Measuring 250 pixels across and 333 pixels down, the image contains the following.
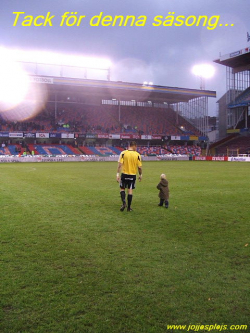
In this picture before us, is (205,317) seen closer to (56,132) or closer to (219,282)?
(219,282)

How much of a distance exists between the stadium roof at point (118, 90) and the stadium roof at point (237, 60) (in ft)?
21.6

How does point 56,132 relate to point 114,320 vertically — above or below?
above

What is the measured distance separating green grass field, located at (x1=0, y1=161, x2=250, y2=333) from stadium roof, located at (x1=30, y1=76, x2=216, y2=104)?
47.2 m

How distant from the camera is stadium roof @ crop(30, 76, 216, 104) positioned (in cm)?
5225

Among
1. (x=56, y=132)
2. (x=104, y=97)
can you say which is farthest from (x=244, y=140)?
(x=56, y=132)

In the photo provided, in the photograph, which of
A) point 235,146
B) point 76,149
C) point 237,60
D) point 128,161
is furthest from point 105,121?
point 128,161

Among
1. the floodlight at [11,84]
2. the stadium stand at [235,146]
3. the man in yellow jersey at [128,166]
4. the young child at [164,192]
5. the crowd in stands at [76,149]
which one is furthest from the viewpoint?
the stadium stand at [235,146]

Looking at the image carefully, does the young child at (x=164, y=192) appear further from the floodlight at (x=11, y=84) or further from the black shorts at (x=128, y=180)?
the floodlight at (x=11, y=84)

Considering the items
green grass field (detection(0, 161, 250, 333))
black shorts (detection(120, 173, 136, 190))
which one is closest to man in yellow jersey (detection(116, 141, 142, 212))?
black shorts (detection(120, 173, 136, 190))

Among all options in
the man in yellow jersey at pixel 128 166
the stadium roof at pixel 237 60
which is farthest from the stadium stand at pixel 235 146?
the man in yellow jersey at pixel 128 166

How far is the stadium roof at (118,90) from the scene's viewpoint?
52250 millimetres

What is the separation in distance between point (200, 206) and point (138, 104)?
204 ft

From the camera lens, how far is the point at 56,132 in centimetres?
5353

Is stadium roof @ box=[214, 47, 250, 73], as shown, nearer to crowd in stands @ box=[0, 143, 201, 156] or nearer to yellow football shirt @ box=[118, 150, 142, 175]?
crowd in stands @ box=[0, 143, 201, 156]
